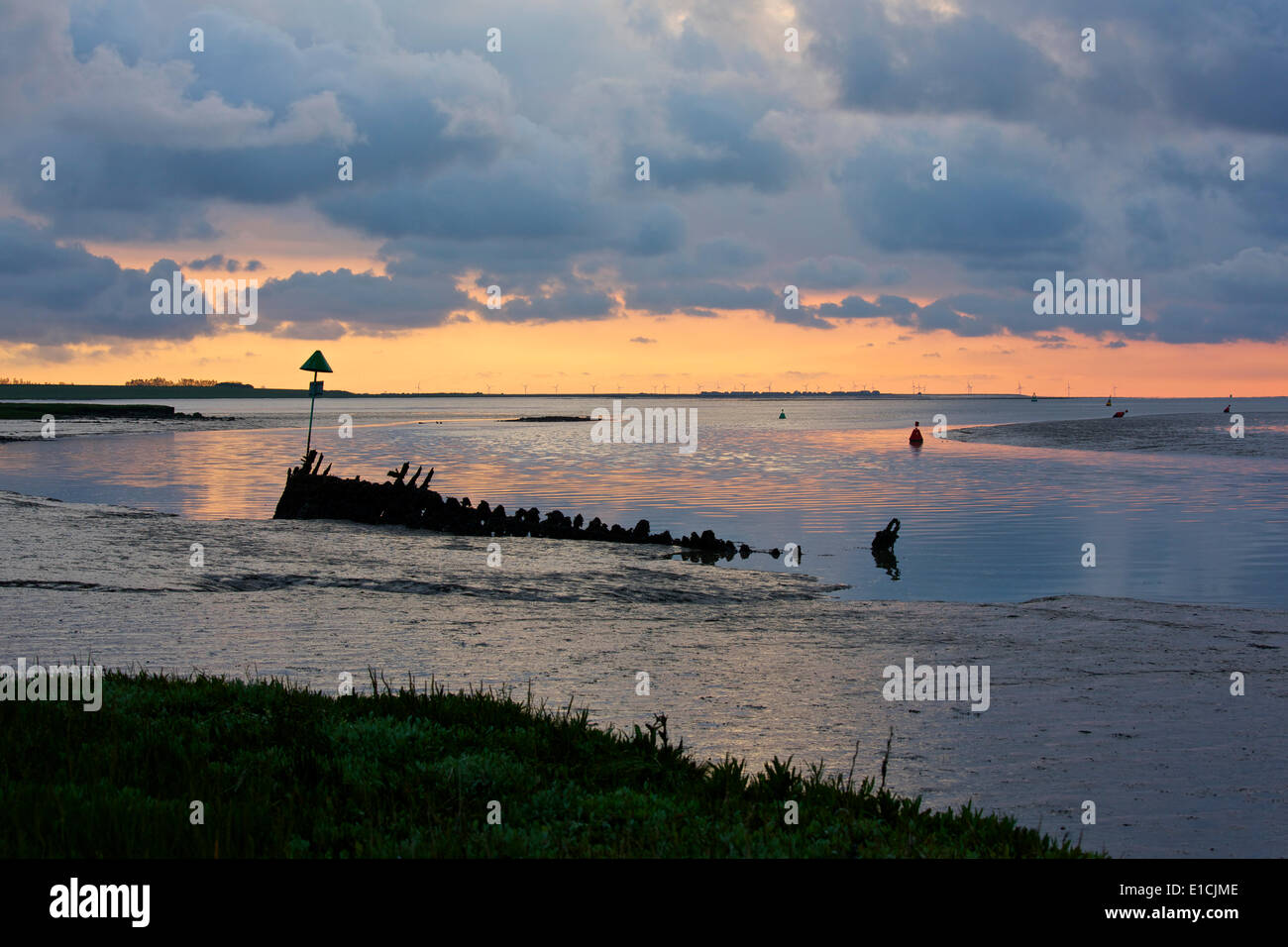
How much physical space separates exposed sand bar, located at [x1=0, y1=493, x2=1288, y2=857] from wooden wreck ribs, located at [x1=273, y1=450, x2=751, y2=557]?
6.38m

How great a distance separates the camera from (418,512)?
31391mm

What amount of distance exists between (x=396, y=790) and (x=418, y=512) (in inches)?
989

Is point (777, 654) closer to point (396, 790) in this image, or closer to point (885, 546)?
point (396, 790)

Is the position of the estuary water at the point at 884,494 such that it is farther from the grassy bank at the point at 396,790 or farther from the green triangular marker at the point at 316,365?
the grassy bank at the point at 396,790

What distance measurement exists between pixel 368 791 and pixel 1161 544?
27.4 meters

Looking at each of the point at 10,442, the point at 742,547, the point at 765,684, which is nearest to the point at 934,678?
the point at 765,684

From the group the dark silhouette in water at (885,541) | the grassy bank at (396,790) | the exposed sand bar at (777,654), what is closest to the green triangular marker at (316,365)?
the exposed sand bar at (777,654)

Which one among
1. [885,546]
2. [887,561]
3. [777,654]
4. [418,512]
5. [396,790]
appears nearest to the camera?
[396,790]

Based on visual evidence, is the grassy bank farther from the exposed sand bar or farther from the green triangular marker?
the green triangular marker

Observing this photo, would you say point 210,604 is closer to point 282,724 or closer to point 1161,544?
point 282,724

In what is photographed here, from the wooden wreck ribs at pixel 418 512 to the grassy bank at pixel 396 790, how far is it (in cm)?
2020

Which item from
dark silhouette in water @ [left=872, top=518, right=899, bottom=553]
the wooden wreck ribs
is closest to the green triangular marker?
the wooden wreck ribs

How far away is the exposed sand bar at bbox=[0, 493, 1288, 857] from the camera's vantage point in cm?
851

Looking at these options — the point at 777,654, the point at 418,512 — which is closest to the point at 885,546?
the point at 777,654
